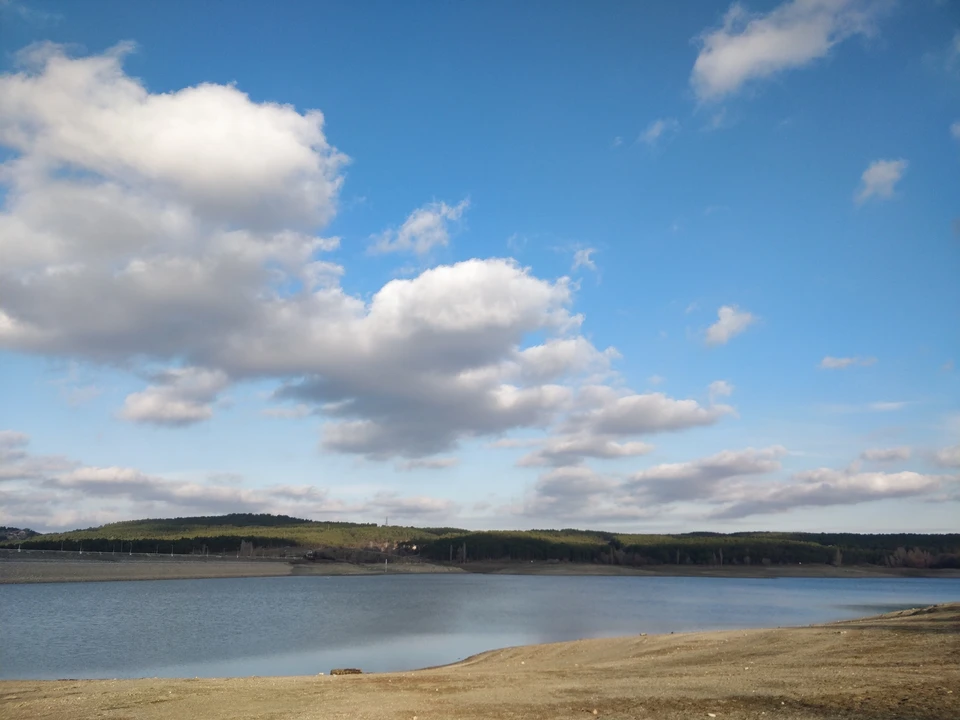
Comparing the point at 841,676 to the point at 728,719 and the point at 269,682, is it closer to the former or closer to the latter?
the point at 728,719

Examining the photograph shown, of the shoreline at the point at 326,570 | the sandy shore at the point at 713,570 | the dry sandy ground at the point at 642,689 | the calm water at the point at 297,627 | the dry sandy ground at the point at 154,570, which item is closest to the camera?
the dry sandy ground at the point at 642,689

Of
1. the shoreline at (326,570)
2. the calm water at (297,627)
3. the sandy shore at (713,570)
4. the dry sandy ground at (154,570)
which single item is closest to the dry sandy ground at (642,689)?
the calm water at (297,627)

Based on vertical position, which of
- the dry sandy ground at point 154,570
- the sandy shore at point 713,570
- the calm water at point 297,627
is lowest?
the sandy shore at point 713,570

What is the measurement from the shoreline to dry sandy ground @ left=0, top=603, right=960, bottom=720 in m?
109

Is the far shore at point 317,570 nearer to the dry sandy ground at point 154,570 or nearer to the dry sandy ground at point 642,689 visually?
the dry sandy ground at point 154,570

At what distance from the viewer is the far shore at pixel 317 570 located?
114 m

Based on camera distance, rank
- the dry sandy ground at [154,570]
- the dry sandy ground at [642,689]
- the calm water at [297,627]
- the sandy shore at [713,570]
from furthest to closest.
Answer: the sandy shore at [713,570], the dry sandy ground at [154,570], the calm water at [297,627], the dry sandy ground at [642,689]

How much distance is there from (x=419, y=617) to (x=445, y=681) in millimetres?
40569

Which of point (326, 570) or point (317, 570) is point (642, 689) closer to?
point (317, 570)

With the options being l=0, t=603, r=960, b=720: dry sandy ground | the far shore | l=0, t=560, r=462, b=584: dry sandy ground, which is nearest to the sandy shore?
the far shore

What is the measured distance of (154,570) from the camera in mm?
130750

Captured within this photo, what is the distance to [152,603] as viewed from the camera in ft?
Result: 235

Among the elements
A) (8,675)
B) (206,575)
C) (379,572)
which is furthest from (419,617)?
(379,572)

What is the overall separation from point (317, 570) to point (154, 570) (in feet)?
136
